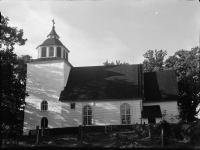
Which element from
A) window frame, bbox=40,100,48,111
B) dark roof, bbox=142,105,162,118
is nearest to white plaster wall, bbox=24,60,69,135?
window frame, bbox=40,100,48,111

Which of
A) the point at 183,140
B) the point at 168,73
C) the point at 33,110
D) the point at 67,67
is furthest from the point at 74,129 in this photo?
the point at 168,73

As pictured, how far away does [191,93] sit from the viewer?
42812 mm

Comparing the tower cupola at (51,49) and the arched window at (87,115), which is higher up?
the tower cupola at (51,49)

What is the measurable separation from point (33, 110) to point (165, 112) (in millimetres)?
17738

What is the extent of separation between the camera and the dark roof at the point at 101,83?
34188 millimetres

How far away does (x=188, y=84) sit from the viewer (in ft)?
140

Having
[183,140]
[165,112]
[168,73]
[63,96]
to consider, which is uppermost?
[168,73]

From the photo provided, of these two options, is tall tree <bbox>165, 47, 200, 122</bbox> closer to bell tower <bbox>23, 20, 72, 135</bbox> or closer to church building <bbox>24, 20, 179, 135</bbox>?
church building <bbox>24, 20, 179, 135</bbox>

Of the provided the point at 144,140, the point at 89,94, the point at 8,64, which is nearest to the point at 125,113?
the point at 89,94

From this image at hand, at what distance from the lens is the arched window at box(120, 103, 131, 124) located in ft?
110

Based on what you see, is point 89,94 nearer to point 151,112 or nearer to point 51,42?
point 151,112

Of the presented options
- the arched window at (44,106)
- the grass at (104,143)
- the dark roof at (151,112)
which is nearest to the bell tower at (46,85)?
the arched window at (44,106)

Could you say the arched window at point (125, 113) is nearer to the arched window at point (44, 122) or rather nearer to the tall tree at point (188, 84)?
the arched window at point (44, 122)

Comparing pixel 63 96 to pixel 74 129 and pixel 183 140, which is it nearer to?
pixel 74 129
